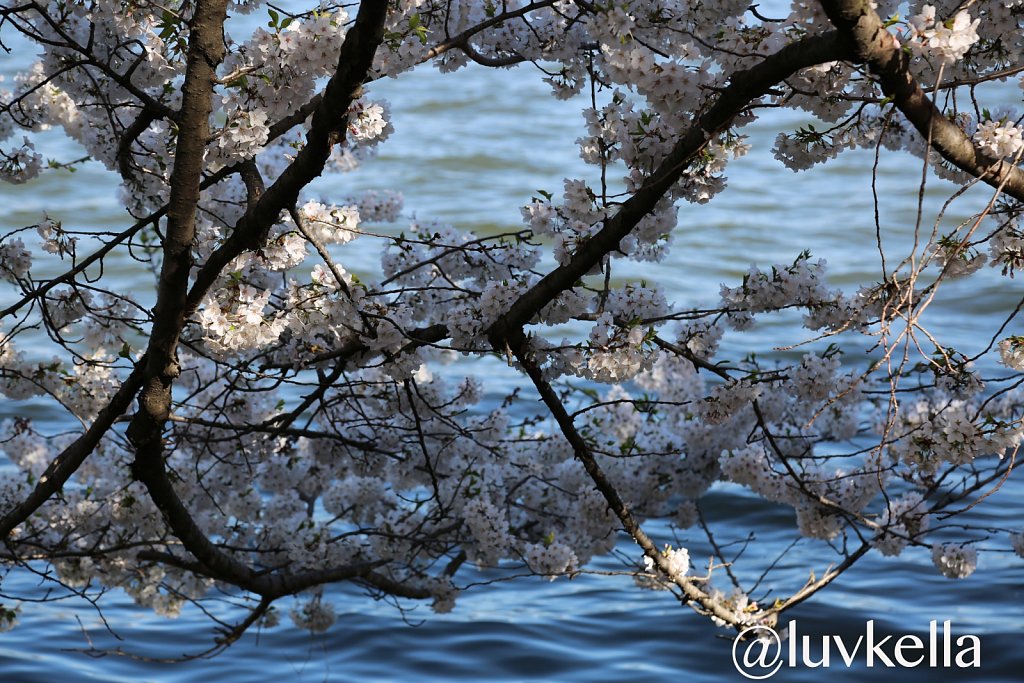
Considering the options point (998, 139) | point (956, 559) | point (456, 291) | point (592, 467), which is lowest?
point (592, 467)

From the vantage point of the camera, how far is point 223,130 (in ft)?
7.86

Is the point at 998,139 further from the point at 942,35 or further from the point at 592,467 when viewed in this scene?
the point at 592,467

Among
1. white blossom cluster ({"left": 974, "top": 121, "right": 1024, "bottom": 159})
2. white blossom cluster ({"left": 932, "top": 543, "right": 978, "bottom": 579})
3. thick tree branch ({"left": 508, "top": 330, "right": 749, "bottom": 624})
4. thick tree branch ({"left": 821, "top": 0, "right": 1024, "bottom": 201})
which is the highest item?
white blossom cluster ({"left": 974, "top": 121, "right": 1024, "bottom": 159})

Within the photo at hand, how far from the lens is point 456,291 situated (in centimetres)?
389

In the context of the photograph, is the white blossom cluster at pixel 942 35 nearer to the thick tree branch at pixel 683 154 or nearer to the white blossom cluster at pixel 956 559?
the thick tree branch at pixel 683 154

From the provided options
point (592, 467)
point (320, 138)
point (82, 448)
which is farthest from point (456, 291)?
point (320, 138)

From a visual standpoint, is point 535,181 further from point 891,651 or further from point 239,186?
point 239,186

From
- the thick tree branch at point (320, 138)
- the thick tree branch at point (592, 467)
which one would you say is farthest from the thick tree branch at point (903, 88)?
the thick tree branch at point (592, 467)

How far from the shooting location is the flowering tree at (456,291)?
224 centimetres

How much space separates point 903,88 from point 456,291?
215 centimetres

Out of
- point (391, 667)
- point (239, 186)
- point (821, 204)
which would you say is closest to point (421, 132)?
point (821, 204)

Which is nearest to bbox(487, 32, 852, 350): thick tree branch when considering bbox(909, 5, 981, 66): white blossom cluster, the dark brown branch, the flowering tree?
the flowering tree

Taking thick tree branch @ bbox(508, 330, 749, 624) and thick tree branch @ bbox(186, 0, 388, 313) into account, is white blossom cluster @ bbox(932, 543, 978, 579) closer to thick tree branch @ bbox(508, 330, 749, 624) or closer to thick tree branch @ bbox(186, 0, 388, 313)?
thick tree branch @ bbox(508, 330, 749, 624)

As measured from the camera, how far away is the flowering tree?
224cm
